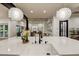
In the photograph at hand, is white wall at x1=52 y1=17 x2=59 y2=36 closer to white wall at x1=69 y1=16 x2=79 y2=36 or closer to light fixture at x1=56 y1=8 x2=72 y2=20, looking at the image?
light fixture at x1=56 y1=8 x2=72 y2=20

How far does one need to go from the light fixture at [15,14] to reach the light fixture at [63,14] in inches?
23.2

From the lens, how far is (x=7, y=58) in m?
0.57

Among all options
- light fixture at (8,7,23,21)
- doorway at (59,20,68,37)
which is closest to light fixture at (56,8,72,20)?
doorway at (59,20,68,37)

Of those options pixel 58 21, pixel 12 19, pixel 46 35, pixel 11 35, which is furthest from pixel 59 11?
pixel 11 35

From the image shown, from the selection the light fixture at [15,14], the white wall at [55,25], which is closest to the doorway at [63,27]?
the white wall at [55,25]

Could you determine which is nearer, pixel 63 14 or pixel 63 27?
pixel 63 14

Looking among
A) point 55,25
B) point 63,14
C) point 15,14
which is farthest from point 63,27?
point 15,14

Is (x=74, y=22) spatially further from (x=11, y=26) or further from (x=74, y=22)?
(x=11, y=26)

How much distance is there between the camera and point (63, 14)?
1.57 meters

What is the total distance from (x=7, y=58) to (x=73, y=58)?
13.9 inches

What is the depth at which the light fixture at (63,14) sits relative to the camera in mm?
1598

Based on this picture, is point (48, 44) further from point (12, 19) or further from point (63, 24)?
point (12, 19)

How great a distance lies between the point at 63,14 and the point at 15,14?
2.33 ft

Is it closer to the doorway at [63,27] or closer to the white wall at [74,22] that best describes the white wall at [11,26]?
the doorway at [63,27]
